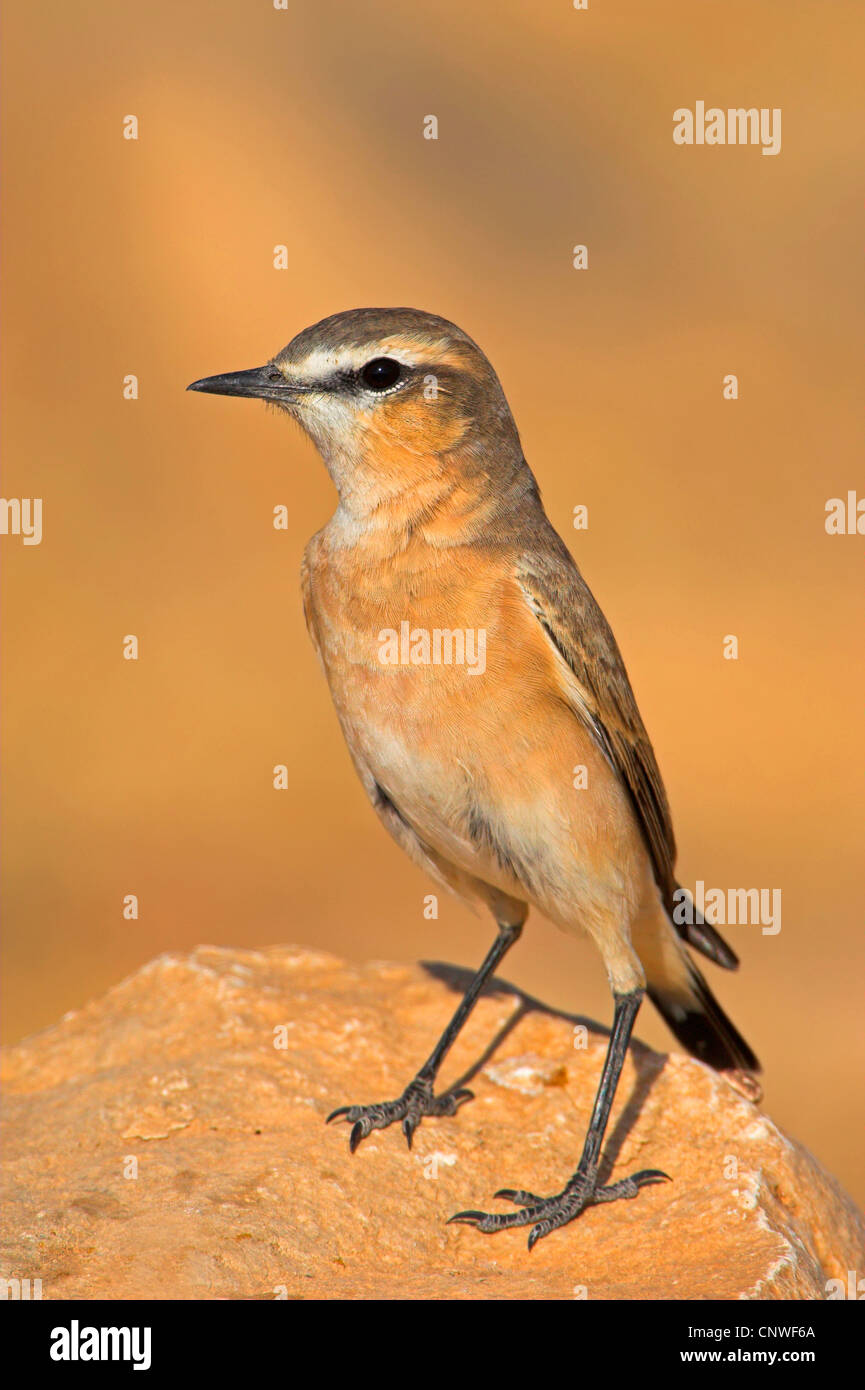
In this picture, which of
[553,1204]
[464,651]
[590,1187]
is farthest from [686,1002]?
[464,651]

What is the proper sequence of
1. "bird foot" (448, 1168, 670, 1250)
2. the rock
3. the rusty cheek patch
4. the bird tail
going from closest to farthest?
1. the rock
2. "bird foot" (448, 1168, 670, 1250)
3. the rusty cheek patch
4. the bird tail

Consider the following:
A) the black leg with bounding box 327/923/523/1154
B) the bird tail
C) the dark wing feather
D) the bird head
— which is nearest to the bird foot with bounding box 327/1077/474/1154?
the black leg with bounding box 327/923/523/1154

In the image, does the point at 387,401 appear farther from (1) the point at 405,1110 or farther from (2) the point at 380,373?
(1) the point at 405,1110

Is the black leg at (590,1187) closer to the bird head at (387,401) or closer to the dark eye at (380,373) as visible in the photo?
the bird head at (387,401)

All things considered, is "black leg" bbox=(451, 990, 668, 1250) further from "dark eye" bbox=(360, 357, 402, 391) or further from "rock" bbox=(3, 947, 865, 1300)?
"dark eye" bbox=(360, 357, 402, 391)

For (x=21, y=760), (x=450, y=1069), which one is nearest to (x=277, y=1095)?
(x=450, y=1069)

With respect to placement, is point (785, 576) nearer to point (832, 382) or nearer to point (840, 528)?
point (840, 528)
